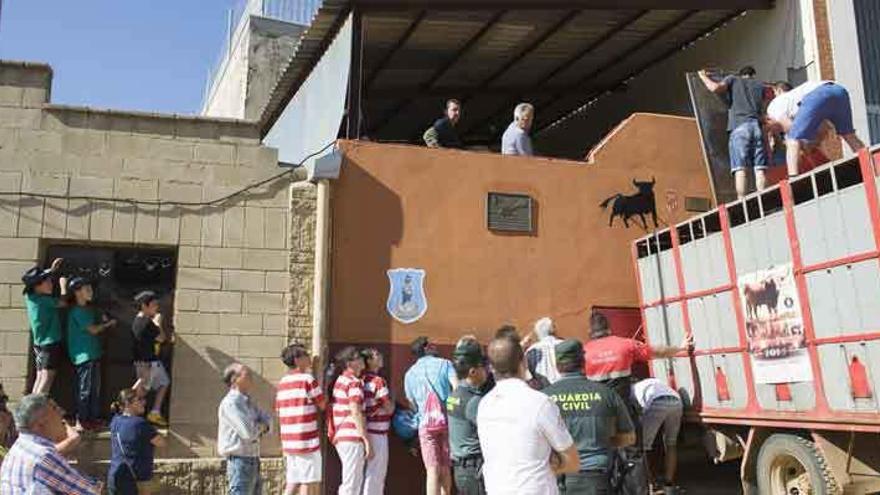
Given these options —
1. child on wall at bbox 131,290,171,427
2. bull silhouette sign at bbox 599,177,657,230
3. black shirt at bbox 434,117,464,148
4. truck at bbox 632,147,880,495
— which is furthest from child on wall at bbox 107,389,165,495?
bull silhouette sign at bbox 599,177,657,230

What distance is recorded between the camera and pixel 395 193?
941 centimetres

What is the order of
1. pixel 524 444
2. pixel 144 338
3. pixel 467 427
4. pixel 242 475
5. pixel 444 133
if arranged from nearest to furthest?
pixel 524 444
pixel 467 427
pixel 242 475
pixel 144 338
pixel 444 133

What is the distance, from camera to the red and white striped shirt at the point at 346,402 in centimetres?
780

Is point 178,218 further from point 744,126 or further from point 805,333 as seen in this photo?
point 744,126

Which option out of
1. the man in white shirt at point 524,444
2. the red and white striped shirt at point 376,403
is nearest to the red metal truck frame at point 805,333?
the red and white striped shirt at point 376,403

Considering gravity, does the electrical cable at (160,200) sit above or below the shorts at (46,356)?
above

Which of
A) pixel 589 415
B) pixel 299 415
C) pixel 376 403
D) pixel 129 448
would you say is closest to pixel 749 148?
pixel 376 403

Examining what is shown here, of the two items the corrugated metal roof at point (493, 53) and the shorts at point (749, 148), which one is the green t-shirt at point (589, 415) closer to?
the shorts at point (749, 148)

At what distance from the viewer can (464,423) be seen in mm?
5910

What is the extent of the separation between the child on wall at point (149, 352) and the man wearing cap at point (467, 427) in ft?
12.0

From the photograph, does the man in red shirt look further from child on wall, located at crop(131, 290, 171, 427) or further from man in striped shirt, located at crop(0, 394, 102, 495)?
man in striped shirt, located at crop(0, 394, 102, 495)

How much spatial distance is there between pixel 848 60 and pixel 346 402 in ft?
26.5

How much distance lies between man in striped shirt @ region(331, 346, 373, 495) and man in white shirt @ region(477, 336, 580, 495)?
3.86m

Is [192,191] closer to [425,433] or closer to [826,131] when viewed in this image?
[425,433]
